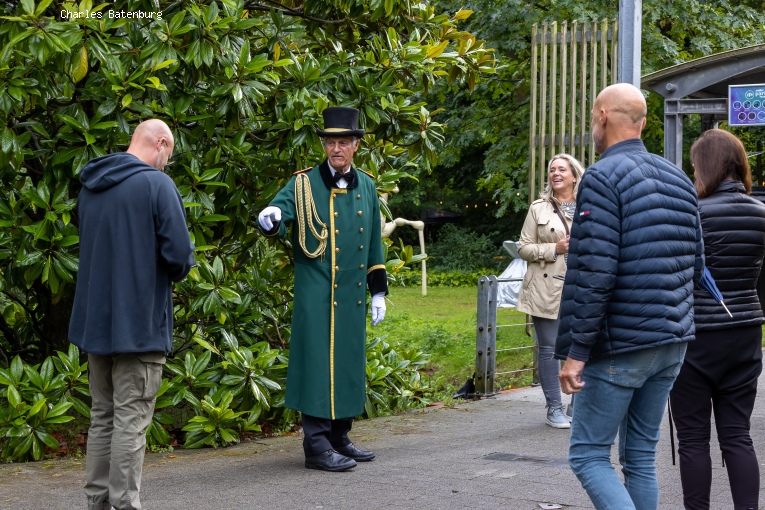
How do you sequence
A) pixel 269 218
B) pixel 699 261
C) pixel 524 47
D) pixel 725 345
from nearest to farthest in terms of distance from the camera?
pixel 699 261 → pixel 725 345 → pixel 269 218 → pixel 524 47

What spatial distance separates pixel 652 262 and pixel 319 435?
121 inches

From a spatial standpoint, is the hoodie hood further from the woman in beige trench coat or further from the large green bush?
the woman in beige trench coat

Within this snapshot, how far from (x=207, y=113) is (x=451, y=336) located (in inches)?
334

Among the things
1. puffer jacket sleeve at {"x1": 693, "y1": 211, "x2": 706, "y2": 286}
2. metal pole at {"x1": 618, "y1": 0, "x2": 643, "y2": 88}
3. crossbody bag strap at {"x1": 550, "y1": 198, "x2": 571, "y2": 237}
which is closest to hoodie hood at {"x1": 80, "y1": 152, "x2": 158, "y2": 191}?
puffer jacket sleeve at {"x1": 693, "y1": 211, "x2": 706, "y2": 286}

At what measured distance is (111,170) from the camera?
16.5 ft

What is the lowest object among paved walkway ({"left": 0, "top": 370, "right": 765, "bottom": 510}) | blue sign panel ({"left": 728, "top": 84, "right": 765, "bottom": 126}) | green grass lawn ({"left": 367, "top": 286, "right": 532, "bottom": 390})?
green grass lawn ({"left": 367, "top": 286, "right": 532, "bottom": 390})

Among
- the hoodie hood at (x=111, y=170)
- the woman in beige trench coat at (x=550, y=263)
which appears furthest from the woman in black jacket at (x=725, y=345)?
the woman in beige trench coat at (x=550, y=263)

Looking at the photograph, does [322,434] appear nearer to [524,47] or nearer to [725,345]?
[725,345]

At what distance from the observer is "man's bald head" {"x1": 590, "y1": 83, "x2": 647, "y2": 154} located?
4355 mm

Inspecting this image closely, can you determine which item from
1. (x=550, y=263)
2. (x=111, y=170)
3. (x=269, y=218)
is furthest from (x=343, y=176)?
(x=111, y=170)

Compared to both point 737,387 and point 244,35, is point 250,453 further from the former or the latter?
point 737,387

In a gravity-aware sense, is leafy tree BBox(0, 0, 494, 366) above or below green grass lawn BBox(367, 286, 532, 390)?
above

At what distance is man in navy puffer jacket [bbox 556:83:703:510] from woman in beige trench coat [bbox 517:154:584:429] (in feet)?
12.2

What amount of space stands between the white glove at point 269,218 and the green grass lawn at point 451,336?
9.63ft
